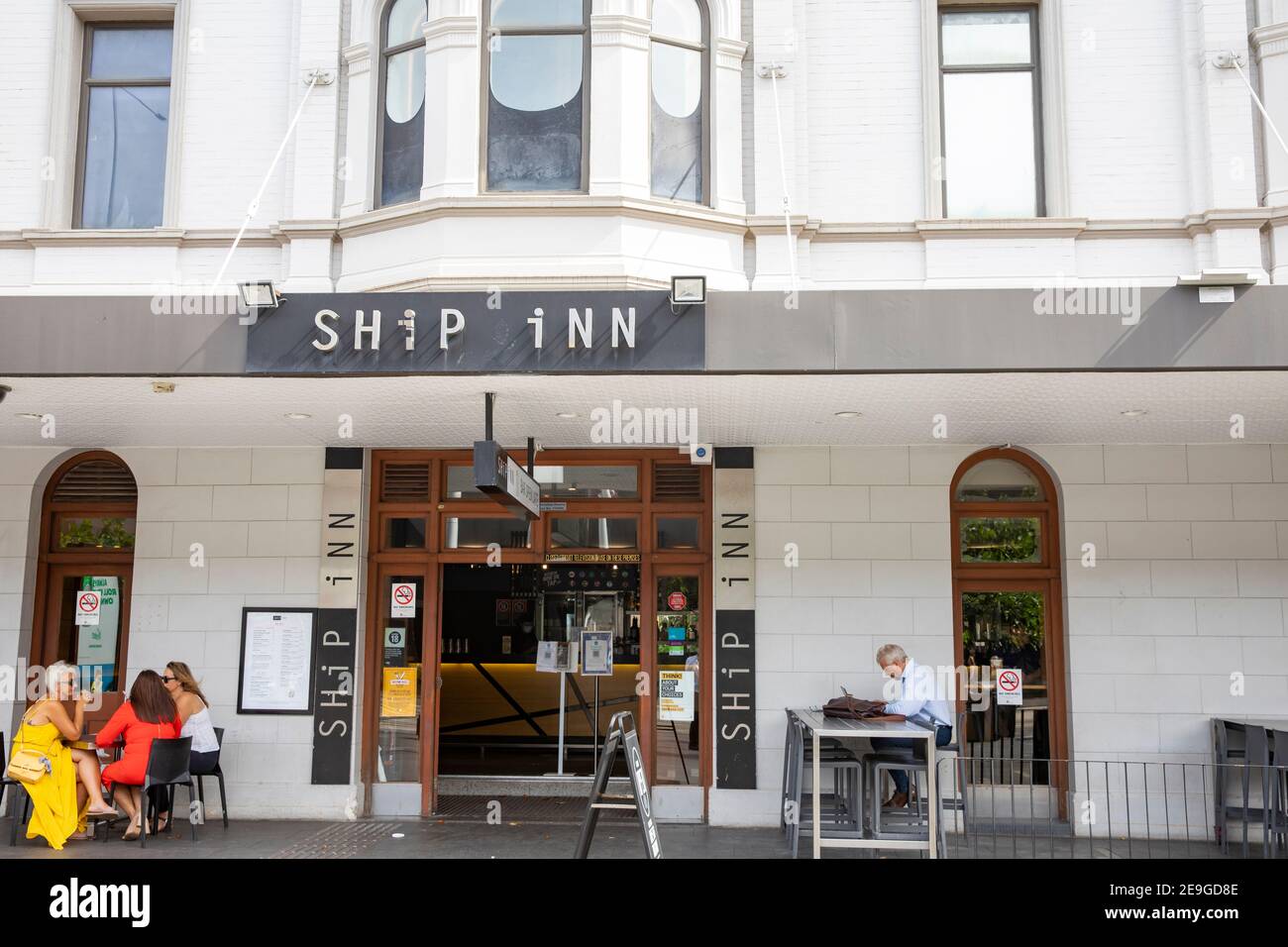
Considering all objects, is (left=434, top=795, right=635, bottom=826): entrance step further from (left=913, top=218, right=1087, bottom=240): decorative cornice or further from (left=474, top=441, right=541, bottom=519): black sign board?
(left=913, top=218, right=1087, bottom=240): decorative cornice

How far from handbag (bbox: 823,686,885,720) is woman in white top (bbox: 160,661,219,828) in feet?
17.1

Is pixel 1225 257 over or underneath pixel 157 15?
underneath

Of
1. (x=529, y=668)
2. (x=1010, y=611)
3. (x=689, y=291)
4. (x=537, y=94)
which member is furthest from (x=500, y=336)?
(x=529, y=668)

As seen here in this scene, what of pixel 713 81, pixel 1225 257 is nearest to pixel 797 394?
pixel 713 81

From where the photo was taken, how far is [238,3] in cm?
1018

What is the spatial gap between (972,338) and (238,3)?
24.8 ft

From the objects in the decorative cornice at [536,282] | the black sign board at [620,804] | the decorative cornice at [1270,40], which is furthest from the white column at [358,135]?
the decorative cornice at [1270,40]

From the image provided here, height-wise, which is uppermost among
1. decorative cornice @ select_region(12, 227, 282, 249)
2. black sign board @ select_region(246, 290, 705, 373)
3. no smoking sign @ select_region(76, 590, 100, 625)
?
decorative cornice @ select_region(12, 227, 282, 249)

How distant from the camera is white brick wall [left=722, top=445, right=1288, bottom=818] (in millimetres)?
9375

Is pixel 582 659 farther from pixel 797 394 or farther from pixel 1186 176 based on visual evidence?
pixel 1186 176

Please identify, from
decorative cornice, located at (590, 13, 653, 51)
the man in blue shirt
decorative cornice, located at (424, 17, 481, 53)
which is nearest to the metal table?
the man in blue shirt

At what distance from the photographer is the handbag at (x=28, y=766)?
8438 mm

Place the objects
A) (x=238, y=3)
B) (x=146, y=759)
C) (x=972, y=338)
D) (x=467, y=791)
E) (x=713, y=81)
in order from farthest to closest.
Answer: (x=467, y=791) < (x=238, y=3) < (x=713, y=81) < (x=146, y=759) < (x=972, y=338)

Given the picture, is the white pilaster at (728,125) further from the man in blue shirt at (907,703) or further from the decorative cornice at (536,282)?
the man in blue shirt at (907,703)
